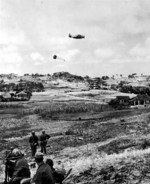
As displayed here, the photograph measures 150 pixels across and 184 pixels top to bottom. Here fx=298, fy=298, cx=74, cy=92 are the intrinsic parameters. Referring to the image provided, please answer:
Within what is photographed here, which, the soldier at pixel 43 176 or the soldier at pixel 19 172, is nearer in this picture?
the soldier at pixel 43 176

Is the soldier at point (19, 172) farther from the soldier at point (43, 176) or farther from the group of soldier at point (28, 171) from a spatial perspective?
the soldier at point (43, 176)

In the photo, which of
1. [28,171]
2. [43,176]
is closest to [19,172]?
[28,171]

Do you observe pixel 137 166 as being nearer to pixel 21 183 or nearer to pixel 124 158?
pixel 124 158

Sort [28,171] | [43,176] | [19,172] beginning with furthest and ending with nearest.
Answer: [28,171] < [19,172] < [43,176]

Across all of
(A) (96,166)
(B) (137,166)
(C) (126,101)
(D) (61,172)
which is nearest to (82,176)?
(A) (96,166)

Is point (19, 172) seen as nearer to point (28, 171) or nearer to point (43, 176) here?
point (28, 171)

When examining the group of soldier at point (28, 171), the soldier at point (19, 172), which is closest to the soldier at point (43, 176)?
the group of soldier at point (28, 171)

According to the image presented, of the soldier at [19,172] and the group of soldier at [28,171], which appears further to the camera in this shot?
the soldier at [19,172]

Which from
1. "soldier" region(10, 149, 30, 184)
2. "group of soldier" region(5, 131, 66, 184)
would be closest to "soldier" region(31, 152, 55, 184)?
"group of soldier" region(5, 131, 66, 184)

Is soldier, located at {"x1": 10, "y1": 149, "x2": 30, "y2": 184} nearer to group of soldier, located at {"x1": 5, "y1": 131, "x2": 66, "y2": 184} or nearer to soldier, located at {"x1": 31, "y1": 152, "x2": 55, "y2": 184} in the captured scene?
group of soldier, located at {"x1": 5, "y1": 131, "x2": 66, "y2": 184}

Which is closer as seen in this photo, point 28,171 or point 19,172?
point 19,172

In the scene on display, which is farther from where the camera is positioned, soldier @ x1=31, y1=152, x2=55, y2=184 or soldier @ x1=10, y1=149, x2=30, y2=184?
soldier @ x1=10, y1=149, x2=30, y2=184
